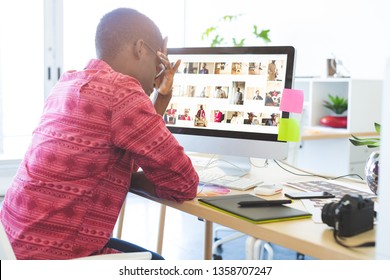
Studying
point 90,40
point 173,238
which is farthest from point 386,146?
point 90,40

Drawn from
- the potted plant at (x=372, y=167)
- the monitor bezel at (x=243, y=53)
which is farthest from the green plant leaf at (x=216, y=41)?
the potted plant at (x=372, y=167)

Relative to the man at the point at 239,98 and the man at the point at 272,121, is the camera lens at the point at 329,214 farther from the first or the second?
the man at the point at 239,98

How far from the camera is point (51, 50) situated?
411 centimetres

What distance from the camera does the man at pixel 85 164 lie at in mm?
1174

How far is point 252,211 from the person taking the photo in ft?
3.86

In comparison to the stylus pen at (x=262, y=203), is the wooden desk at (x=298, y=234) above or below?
below

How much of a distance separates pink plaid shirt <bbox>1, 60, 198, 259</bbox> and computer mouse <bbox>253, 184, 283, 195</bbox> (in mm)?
270

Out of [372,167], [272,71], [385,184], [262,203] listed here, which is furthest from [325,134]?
[385,184]

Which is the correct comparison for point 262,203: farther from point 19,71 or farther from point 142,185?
point 19,71

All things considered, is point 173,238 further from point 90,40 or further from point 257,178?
point 90,40

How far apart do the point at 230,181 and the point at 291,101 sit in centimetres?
32

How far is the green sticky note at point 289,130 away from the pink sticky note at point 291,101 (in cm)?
3

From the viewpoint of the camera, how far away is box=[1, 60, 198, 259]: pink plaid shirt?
46.2 inches
